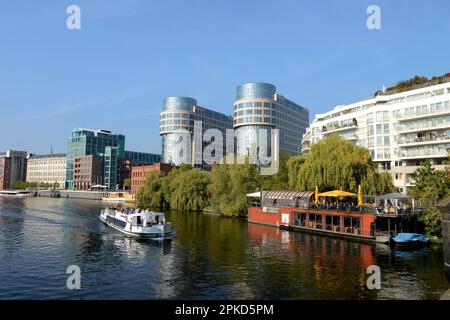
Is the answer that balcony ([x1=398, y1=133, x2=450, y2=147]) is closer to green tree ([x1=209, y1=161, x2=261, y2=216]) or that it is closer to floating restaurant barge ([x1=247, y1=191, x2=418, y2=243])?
floating restaurant barge ([x1=247, y1=191, x2=418, y2=243])

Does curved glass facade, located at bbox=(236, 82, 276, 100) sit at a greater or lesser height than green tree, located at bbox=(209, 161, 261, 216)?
greater

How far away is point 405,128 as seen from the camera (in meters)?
75.9

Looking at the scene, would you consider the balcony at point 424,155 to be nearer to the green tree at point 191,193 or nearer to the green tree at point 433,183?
the green tree at point 433,183

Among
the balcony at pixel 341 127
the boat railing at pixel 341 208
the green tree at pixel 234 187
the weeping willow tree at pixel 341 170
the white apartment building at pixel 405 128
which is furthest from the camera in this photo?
the balcony at pixel 341 127

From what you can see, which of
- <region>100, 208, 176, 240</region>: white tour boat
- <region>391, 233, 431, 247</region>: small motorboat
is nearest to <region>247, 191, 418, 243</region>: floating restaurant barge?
<region>391, 233, 431, 247</region>: small motorboat

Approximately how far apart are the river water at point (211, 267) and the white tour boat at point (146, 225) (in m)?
1.43

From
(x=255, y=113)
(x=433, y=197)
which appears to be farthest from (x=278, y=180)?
(x=255, y=113)

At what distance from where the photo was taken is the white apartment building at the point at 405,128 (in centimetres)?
7100

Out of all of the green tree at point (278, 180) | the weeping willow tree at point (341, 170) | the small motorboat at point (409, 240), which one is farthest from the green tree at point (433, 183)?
the green tree at point (278, 180)

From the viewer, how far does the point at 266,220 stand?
2771 inches

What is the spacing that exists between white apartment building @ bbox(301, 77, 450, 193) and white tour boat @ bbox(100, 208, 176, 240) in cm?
4794

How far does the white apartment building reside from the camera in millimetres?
71000

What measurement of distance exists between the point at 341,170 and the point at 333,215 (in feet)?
33.2

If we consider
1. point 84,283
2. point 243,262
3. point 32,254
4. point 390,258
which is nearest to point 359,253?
point 390,258
